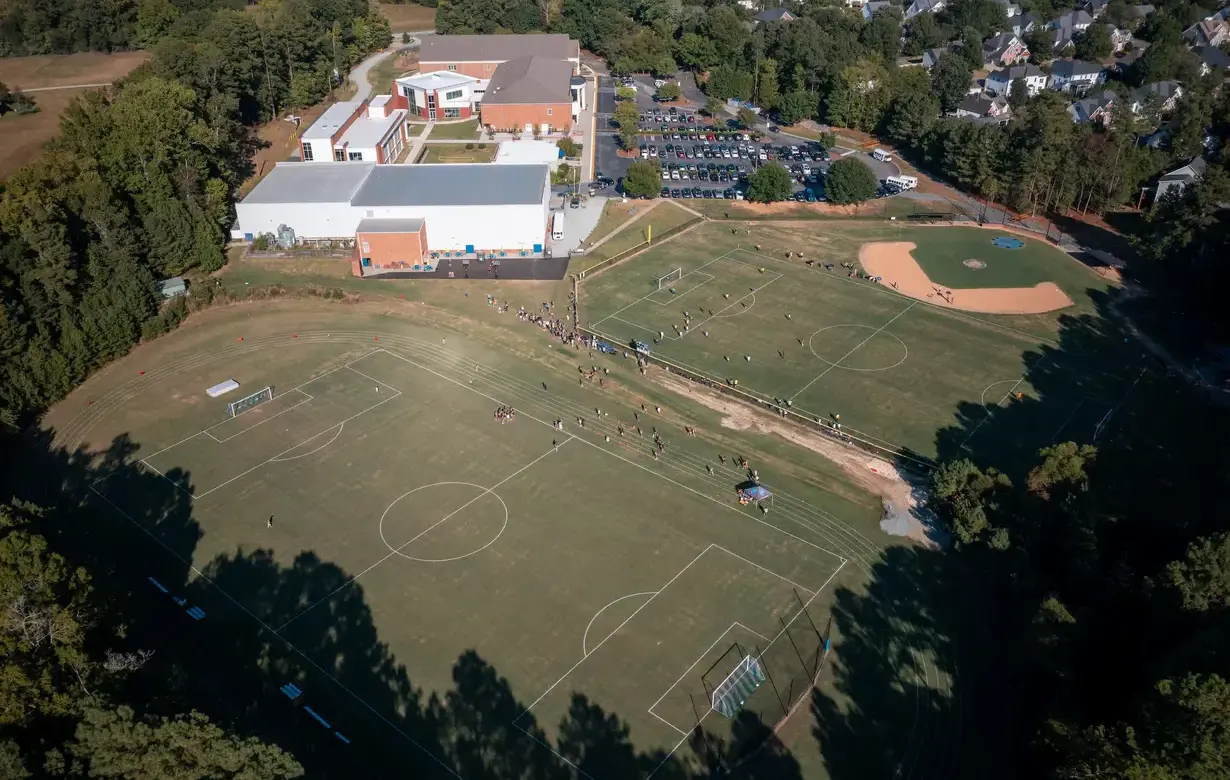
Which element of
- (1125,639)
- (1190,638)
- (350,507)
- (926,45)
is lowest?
(350,507)

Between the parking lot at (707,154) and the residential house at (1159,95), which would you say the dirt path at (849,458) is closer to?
the parking lot at (707,154)

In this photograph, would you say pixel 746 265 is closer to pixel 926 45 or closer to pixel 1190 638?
pixel 1190 638

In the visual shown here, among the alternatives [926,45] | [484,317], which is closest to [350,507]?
[484,317]

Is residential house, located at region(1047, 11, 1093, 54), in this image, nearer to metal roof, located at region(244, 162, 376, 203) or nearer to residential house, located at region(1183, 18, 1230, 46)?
residential house, located at region(1183, 18, 1230, 46)

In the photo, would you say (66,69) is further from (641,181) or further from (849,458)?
(849,458)

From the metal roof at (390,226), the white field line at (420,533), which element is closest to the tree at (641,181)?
the metal roof at (390,226)

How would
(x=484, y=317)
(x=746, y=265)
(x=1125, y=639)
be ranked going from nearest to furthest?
(x=1125, y=639) < (x=484, y=317) < (x=746, y=265)
